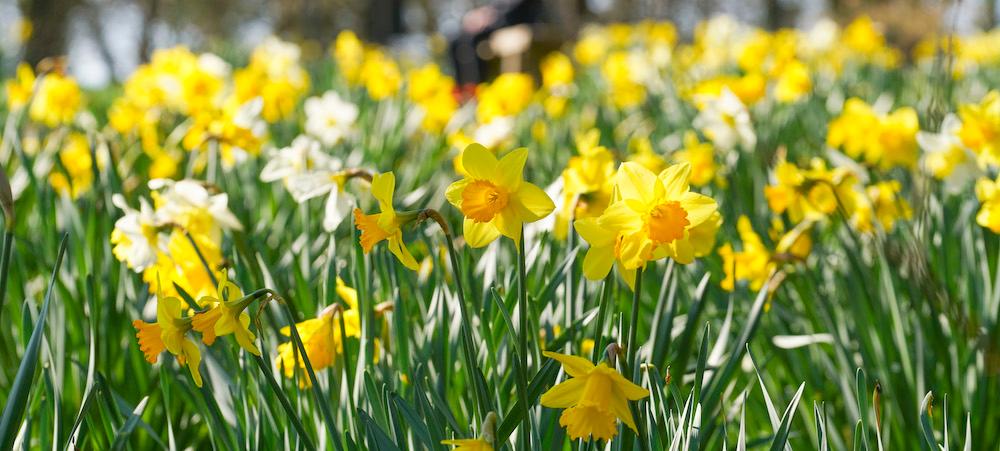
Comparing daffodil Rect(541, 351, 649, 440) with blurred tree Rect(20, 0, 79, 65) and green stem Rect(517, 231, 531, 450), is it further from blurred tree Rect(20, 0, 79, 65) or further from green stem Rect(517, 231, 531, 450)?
blurred tree Rect(20, 0, 79, 65)

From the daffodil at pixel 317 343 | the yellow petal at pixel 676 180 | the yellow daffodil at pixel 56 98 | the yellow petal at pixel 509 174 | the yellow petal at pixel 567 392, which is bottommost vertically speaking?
the yellow daffodil at pixel 56 98

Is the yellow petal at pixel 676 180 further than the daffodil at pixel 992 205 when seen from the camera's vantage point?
No

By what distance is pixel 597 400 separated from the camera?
872 mm

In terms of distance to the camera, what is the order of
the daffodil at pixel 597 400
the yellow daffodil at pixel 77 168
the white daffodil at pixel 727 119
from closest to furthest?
the daffodil at pixel 597 400, the white daffodil at pixel 727 119, the yellow daffodil at pixel 77 168

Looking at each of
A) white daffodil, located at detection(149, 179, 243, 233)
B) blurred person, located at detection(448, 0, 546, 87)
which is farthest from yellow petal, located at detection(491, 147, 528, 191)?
blurred person, located at detection(448, 0, 546, 87)

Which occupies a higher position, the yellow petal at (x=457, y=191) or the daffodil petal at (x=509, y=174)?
the daffodil petal at (x=509, y=174)

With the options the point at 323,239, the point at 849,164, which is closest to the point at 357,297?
the point at 323,239

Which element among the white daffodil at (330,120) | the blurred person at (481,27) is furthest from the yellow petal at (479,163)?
the blurred person at (481,27)

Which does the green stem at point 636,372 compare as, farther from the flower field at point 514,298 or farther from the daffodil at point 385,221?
the daffodil at point 385,221

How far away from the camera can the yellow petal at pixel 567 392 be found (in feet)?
2.95

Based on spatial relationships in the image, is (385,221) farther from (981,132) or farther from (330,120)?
Result: (330,120)

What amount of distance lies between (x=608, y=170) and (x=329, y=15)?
26.5 metres

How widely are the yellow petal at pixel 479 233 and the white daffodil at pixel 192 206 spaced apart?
0.67 meters

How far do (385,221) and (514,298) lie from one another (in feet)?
1.17
